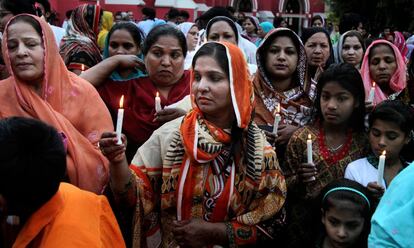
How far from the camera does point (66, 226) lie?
203 centimetres

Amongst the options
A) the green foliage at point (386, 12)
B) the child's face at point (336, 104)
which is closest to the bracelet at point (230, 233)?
the child's face at point (336, 104)

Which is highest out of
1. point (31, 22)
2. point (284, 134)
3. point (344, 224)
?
point (31, 22)

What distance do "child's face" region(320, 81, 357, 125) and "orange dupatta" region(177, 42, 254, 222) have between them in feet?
2.47

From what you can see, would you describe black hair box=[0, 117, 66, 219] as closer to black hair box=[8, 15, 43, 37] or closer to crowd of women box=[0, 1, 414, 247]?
crowd of women box=[0, 1, 414, 247]

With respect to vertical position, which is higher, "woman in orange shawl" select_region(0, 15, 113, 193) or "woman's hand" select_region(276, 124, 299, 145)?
"woman in orange shawl" select_region(0, 15, 113, 193)

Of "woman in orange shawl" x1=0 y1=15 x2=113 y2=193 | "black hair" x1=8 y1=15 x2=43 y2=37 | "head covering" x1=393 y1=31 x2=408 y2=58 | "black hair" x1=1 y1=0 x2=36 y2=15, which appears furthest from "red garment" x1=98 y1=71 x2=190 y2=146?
"head covering" x1=393 y1=31 x2=408 y2=58

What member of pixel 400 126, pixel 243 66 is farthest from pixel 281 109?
pixel 243 66

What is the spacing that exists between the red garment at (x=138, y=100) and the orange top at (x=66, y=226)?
1.24m

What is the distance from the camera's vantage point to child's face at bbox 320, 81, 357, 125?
10.6 feet

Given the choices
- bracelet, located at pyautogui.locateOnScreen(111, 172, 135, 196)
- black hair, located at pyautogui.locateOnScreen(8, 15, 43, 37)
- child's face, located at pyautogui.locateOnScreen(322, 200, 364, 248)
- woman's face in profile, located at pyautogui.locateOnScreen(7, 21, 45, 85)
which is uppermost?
black hair, located at pyautogui.locateOnScreen(8, 15, 43, 37)

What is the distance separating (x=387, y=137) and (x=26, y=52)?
2158 millimetres

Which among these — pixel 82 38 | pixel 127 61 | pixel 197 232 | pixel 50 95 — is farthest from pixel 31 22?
pixel 82 38

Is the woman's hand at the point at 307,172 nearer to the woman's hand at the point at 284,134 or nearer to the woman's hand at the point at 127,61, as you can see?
the woman's hand at the point at 284,134

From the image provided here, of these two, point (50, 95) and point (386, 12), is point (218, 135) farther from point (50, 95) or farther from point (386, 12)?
point (386, 12)
